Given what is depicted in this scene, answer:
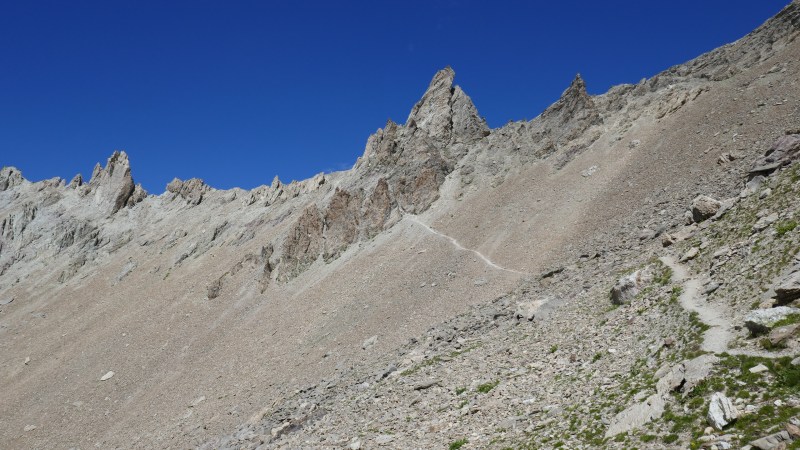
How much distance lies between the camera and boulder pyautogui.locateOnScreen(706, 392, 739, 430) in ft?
43.1

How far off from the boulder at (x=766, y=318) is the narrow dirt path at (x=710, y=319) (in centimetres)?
97

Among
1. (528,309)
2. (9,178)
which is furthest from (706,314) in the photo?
(9,178)

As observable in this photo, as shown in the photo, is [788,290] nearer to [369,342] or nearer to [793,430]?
[793,430]

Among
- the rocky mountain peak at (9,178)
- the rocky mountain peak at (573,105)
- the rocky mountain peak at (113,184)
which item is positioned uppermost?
the rocky mountain peak at (9,178)

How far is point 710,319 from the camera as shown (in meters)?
19.5

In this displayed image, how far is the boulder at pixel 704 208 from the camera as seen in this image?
31.5 metres

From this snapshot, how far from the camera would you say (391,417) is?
26.5m

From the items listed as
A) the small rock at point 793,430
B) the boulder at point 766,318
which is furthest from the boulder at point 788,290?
the small rock at point 793,430

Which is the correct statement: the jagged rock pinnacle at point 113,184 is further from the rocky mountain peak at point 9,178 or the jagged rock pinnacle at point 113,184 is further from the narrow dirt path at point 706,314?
the narrow dirt path at point 706,314

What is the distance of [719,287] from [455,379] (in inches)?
539

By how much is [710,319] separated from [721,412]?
717 centimetres

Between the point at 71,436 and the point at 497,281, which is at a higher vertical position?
the point at 71,436

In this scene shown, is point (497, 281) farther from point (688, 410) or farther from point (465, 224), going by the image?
point (688, 410)

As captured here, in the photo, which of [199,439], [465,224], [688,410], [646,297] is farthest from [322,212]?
[688,410]
